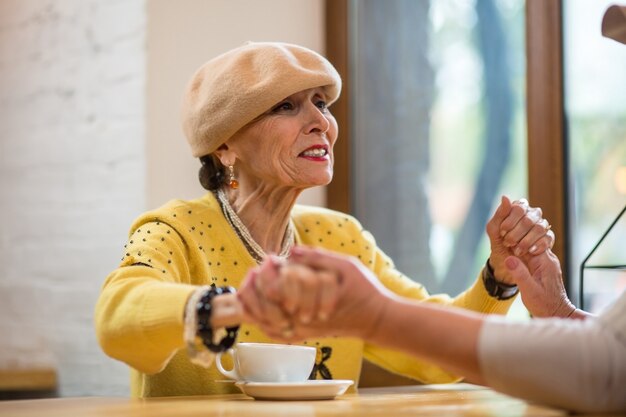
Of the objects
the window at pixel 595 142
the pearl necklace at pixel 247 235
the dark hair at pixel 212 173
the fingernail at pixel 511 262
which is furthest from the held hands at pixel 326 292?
the window at pixel 595 142

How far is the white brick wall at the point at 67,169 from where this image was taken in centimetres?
278

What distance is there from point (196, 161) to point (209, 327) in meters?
1.50

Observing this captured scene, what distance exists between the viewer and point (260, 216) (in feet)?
6.66

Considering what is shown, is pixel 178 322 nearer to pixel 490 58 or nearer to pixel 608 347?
pixel 608 347

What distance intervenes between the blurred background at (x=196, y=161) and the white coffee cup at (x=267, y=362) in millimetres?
1051

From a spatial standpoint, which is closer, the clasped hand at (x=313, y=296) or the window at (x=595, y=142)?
the clasped hand at (x=313, y=296)

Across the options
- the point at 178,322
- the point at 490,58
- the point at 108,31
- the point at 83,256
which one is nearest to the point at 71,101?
the point at 108,31

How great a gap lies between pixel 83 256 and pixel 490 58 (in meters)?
1.35

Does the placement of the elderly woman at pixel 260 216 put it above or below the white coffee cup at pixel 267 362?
above

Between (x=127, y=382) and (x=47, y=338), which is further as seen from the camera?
(x=47, y=338)

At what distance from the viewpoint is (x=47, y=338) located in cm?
305

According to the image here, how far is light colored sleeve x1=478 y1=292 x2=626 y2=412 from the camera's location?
1025mm

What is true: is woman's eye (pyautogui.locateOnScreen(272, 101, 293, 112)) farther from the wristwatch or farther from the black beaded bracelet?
the black beaded bracelet

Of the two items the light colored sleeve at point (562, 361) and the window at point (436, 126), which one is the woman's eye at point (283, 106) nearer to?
the window at point (436, 126)
